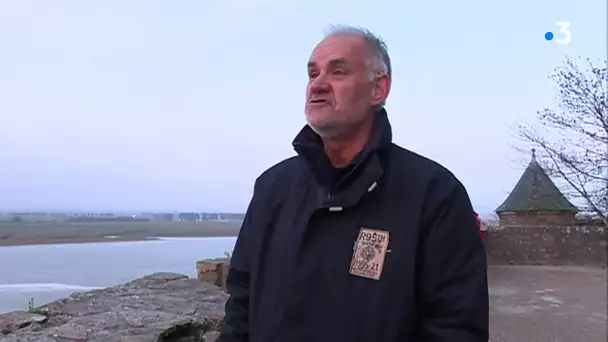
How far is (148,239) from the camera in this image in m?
8.22

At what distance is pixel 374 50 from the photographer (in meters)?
1.71

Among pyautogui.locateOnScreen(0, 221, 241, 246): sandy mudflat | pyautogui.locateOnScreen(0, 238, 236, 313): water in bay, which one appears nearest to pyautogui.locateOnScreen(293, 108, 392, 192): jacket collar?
pyautogui.locateOnScreen(0, 221, 241, 246): sandy mudflat

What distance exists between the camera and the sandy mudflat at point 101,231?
5636mm

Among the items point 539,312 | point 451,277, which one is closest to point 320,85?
point 451,277

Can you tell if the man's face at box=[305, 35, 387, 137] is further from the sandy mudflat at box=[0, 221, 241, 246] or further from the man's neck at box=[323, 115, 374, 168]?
the sandy mudflat at box=[0, 221, 241, 246]

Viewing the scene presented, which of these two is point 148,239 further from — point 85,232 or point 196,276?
point 196,276

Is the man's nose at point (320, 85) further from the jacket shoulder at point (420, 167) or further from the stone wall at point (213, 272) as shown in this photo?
the stone wall at point (213, 272)

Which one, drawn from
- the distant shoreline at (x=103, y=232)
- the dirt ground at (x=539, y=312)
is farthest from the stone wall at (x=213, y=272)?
the dirt ground at (x=539, y=312)

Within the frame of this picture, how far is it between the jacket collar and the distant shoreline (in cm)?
234

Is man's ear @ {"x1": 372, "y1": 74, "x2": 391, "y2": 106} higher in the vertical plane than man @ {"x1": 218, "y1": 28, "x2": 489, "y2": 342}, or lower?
higher

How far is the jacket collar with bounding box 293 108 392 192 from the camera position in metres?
1.61

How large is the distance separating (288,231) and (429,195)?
15.4 inches

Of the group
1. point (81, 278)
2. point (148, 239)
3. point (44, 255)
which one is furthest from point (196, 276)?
point (148, 239)

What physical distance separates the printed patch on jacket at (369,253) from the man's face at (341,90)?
1.03 feet
